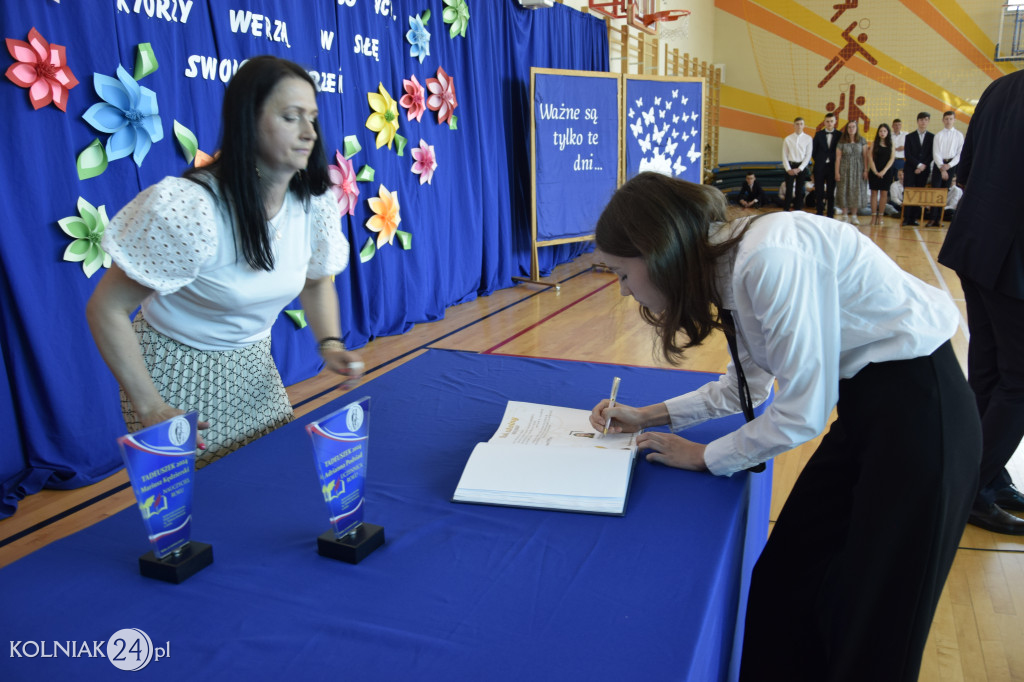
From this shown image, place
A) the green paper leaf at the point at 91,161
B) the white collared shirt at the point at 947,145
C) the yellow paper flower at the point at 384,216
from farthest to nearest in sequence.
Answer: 1. the white collared shirt at the point at 947,145
2. the yellow paper flower at the point at 384,216
3. the green paper leaf at the point at 91,161

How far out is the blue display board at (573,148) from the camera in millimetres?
5781

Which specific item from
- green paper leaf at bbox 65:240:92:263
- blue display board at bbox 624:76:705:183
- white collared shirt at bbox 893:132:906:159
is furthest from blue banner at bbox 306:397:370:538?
white collared shirt at bbox 893:132:906:159

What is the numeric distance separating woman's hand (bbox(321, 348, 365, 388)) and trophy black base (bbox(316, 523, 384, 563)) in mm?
481

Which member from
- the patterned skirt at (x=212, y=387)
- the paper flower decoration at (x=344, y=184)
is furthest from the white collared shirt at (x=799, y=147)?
the patterned skirt at (x=212, y=387)

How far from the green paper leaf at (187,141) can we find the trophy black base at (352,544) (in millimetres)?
2519

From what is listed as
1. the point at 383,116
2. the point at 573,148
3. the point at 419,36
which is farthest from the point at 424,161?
the point at 573,148

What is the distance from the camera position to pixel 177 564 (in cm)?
90

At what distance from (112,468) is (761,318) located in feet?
8.46

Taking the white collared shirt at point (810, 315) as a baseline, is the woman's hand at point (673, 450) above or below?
below

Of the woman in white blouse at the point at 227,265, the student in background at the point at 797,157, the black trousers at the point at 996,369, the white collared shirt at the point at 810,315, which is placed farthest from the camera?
the student in background at the point at 797,157

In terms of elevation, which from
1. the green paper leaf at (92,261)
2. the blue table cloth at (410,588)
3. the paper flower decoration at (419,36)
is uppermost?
the paper flower decoration at (419,36)

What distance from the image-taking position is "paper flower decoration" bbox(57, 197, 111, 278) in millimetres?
2578

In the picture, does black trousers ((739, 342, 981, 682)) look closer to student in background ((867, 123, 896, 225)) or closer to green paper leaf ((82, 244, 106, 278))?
green paper leaf ((82, 244, 106, 278))

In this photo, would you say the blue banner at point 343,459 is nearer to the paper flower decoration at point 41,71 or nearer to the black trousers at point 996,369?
the black trousers at point 996,369
